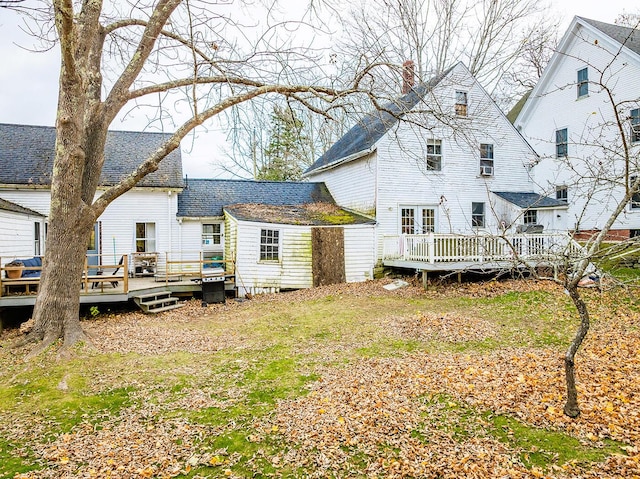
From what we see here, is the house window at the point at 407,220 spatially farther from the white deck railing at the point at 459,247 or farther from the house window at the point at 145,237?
the house window at the point at 145,237

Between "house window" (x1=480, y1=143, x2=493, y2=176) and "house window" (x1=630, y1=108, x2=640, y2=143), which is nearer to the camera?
"house window" (x1=630, y1=108, x2=640, y2=143)

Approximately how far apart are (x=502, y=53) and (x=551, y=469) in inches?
1007

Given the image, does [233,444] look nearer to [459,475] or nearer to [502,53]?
[459,475]

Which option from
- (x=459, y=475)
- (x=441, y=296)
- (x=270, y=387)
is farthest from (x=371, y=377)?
(x=441, y=296)

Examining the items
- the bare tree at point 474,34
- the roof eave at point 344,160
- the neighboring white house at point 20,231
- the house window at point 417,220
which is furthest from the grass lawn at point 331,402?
the bare tree at point 474,34

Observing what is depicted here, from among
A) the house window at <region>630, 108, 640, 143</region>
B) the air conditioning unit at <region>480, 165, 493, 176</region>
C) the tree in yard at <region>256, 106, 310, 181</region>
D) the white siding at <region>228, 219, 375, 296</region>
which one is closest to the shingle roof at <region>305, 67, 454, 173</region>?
the white siding at <region>228, 219, 375, 296</region>

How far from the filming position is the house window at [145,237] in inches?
611

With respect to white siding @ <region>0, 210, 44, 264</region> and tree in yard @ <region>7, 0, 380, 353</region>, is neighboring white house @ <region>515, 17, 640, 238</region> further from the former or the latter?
white siding @ <region>0, 210, 44, 264</region>

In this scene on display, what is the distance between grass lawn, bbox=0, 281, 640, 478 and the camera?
387 centimetres

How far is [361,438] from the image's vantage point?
424cm

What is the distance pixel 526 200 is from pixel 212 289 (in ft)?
41.4

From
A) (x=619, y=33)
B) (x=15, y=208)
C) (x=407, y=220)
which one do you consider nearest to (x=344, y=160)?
(x=407, y=220)

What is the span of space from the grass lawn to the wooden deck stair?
6.65ft

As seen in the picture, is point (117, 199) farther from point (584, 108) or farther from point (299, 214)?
point (584, 108)
